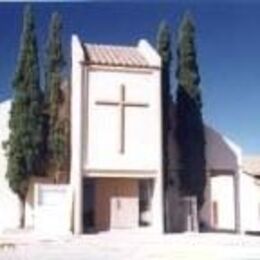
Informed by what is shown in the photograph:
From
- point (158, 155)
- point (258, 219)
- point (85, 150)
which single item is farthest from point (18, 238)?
point (258, 219)

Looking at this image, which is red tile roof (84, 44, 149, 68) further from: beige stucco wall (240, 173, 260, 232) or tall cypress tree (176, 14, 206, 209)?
beige stucco wall (240, 173, 260, 232)

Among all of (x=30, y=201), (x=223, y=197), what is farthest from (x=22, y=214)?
(x=223, y=197)

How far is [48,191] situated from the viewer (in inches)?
832

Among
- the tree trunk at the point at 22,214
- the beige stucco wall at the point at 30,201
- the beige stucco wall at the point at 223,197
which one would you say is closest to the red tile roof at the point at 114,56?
the beige stucco wall at the point at 30,201

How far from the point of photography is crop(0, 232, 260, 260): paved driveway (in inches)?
555

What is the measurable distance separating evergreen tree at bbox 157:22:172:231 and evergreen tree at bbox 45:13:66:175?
309 cm

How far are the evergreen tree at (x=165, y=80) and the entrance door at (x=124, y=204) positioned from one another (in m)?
0.98

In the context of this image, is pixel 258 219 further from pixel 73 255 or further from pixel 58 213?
pixel 73 255

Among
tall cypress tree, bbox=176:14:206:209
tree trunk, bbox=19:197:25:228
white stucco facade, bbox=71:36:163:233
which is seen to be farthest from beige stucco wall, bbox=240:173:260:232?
tree trunk, bbox=19:197:25:228

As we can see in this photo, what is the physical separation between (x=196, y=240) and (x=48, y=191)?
4532 millimetres

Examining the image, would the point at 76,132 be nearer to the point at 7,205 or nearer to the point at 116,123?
the point at 116,123

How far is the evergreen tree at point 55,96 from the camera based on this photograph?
23531 millimetres

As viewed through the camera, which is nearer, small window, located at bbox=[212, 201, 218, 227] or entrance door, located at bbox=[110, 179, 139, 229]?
entrance door, located at bbox=[110, 179, 139, 229]

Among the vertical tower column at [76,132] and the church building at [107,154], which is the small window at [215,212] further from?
the vertical tower column at [76,132]
